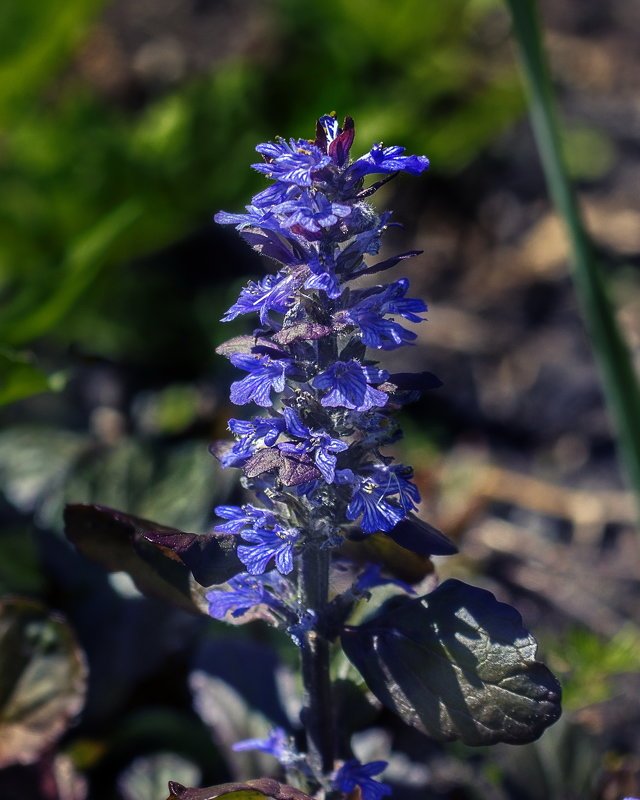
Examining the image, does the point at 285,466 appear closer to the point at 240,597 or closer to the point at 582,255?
the point at 240,597

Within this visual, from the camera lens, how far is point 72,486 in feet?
4.56

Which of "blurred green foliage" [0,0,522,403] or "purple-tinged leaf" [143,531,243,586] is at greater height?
"blurred green foliage" [0,0,522,403]

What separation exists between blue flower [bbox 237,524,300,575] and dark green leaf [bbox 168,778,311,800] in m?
0.21

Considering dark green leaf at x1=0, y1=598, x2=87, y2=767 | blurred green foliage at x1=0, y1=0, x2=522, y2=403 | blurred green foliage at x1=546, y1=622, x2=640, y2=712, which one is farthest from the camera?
blurred green foliage at x1=0, y1=0, x2=522, y2=403

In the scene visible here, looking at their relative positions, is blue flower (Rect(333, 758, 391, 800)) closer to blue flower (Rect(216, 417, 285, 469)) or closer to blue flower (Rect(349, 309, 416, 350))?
blue flower (Rect(216, 417, 285, 469))

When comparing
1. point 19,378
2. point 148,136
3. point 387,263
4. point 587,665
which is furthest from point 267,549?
point 148,136

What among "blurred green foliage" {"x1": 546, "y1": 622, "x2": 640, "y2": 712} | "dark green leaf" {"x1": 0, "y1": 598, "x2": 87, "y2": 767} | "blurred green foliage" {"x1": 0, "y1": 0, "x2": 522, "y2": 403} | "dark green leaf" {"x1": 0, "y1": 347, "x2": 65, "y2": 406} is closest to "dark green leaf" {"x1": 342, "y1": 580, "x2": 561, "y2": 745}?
"dark green leaf" {"x1": 0, "y1": 598, "x2": 87, "y2": 767}

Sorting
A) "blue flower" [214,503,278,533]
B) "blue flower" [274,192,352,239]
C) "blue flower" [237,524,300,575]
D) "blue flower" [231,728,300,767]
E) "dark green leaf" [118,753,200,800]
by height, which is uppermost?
"blue flower" [274,192,352,239]

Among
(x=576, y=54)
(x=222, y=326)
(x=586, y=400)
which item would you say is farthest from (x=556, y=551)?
(x=576, y=54)

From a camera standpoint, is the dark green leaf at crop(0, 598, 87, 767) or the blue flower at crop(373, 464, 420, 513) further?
the dark green leaf at crop(0, 598, 87, 767)

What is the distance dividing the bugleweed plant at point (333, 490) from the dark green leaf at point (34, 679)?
31 centimetres

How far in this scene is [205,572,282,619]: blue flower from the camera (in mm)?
848

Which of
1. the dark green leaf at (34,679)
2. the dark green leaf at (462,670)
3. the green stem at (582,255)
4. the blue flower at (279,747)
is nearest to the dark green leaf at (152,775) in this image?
the dark green leaf at (34,679)

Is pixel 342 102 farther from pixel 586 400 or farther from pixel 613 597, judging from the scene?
pixel 613 597
